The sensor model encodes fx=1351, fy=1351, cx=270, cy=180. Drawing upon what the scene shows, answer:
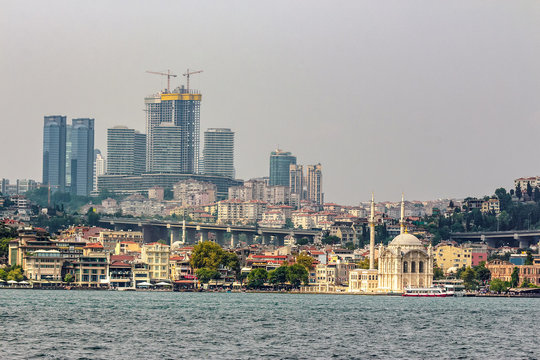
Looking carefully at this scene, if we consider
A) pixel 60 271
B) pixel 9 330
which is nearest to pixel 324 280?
pixel 60 271

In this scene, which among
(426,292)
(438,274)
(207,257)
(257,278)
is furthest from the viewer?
(438,274)

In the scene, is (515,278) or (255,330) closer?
(255,330)

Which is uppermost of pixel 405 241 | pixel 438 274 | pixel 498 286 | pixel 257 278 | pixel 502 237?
pixel 502 237

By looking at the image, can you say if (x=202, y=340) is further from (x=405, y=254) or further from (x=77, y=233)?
(x=77, y=233)

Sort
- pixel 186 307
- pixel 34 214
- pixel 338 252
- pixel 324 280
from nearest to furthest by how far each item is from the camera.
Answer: pixel 186 307 → pixel 324 280 → pixel 338 252 → pixel 34 214

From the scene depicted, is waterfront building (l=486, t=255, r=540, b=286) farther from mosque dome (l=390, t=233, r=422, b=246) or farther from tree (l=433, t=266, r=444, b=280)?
mosque dome (l=390, t=233, r=422, b=246)

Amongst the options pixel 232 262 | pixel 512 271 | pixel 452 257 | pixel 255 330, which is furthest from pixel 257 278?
pixel 255 330

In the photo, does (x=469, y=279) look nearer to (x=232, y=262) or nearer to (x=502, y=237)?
(x=232, y=262)
